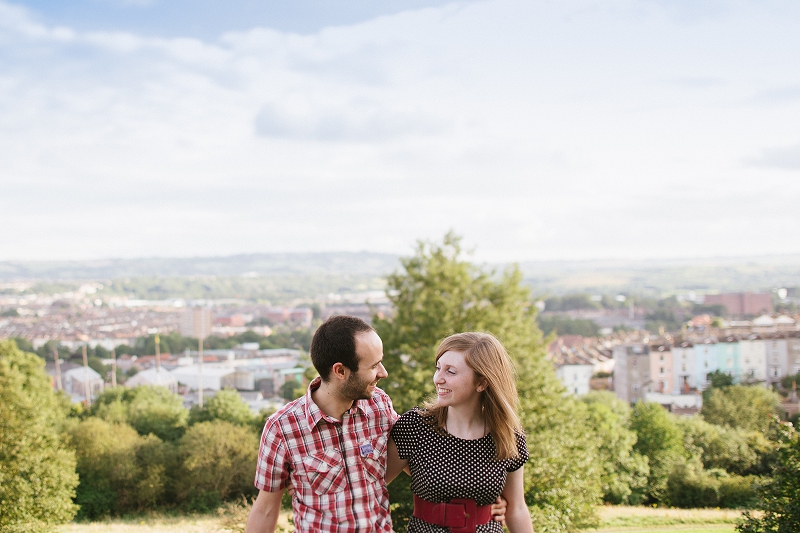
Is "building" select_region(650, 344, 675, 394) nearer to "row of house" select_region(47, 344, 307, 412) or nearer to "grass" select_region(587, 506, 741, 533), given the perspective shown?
"row of house" select_region(47, 344, 307, 412)

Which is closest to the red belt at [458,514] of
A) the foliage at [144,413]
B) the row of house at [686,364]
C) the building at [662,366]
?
the foliage at [144,413]

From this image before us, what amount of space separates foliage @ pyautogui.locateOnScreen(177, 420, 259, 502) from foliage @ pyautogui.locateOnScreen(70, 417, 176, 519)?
42.4 inches

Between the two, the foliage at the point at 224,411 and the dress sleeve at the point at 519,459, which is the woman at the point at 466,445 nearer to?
the dress sleeve at the point at 519,459

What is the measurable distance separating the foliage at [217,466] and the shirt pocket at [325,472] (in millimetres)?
27568

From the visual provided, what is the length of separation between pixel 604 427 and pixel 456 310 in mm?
20450

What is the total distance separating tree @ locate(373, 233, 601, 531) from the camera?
1223 centimetres

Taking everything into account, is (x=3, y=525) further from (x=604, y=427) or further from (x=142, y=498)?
(x=604, y=427)

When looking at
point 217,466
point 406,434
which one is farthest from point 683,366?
point 406,434

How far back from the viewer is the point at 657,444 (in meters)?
35.3

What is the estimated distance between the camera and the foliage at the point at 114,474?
94.8 ft

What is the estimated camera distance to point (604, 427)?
3056 centimetres

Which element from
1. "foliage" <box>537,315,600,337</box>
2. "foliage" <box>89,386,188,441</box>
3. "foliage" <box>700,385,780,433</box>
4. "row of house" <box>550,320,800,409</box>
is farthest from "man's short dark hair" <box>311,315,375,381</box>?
"foliage" <box>537,315,600,337</box>

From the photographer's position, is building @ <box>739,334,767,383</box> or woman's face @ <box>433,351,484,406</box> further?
building @ <box>739,334,767,383</box>

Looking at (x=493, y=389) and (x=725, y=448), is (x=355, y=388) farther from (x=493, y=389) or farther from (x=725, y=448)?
(x=725, y=448)
